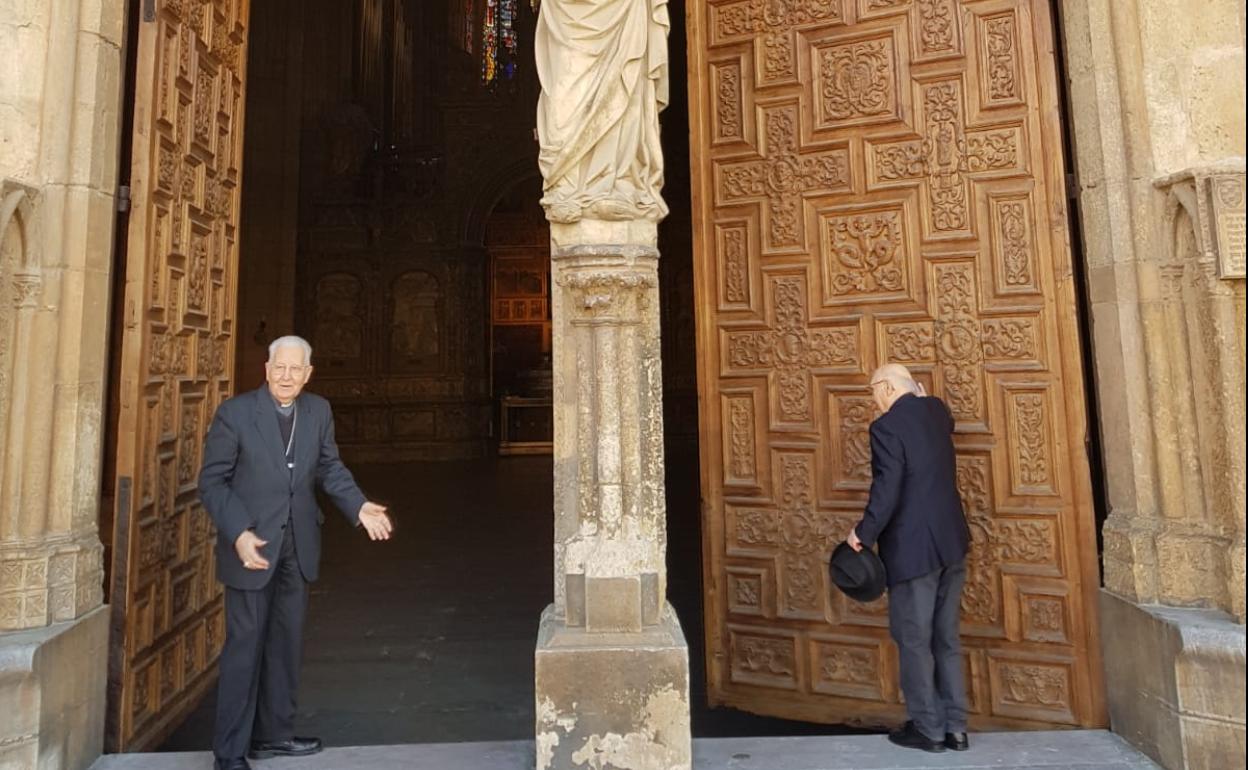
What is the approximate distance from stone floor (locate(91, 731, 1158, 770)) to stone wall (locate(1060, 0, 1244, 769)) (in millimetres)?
246

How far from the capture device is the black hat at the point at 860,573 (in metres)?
2.86

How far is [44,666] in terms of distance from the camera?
8.58 feet

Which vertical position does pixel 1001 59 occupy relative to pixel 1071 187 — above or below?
above

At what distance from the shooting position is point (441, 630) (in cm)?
474

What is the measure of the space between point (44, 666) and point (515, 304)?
14309 mm

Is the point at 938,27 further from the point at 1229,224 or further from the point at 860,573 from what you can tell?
the point at 860,573

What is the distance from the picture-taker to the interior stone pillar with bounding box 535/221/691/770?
252cm

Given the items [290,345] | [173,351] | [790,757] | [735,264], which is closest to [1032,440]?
[735,264]

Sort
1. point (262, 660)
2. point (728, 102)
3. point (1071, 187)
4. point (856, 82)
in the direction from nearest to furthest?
point (262, 660)
point (1071, 187)
point (856, 82)
point (728, 102)

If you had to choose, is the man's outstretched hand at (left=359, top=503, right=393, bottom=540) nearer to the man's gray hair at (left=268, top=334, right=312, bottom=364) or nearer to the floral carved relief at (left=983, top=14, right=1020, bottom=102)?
the man's gray hair at (left=268, top=334, right=312, bottom=364)

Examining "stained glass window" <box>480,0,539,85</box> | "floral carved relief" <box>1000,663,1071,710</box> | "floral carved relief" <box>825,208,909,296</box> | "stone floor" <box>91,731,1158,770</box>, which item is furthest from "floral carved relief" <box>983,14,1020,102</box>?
"stained glass window" <box>480,0,539,85</box>

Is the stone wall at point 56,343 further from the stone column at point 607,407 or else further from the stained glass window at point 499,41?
the stained glass window at point 499,41

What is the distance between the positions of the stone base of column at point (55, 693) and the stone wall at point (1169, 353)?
3901 mm

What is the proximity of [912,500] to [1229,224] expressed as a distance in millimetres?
1456
